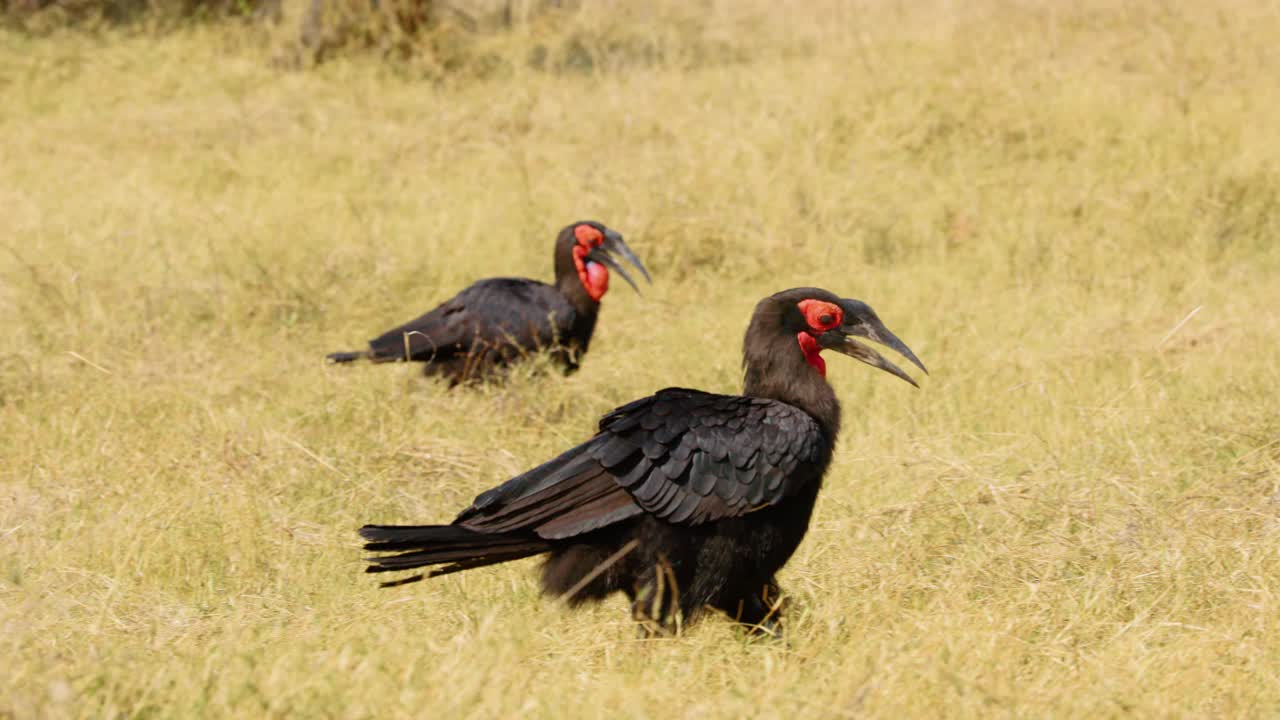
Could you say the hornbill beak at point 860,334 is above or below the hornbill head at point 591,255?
above

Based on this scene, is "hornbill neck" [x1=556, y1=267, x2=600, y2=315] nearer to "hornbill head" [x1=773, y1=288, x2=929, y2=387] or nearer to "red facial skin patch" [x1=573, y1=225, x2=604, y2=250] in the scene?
"red facial skin patch" [x1=573, y1=225, x2=604, y2=250]

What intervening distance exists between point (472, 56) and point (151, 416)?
5.71 m

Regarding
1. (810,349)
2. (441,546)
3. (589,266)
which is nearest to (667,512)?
(441,546)

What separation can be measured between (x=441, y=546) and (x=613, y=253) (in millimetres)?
2895

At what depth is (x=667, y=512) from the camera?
299 cm

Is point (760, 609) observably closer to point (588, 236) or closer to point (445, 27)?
Answer: point (588, 236)

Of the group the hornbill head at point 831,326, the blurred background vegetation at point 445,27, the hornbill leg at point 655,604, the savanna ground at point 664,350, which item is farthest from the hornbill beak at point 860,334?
the blurred background vegetation at point 445,27

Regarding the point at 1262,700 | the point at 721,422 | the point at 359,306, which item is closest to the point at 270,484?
the point at 721,422

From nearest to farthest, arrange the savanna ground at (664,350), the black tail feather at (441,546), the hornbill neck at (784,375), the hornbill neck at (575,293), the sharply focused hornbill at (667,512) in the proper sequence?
the savanna ground at (664,350), the black tail feather at (441,546), the sharply focused hornbill at (667,512), the hornbill neck at (784,375), the hornbill neck at (575,293)

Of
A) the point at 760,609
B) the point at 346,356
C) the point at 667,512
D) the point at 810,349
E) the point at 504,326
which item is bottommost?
the point at 346,356

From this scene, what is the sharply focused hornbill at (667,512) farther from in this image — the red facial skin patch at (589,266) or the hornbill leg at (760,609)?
the red facial skin patch at (589,266)

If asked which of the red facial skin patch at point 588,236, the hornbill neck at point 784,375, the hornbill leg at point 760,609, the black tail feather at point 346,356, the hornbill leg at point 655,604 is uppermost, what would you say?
the hornbill neck at point 784,375

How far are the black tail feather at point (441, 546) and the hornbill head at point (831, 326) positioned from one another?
31.9 inches

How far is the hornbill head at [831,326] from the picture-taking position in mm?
3344
